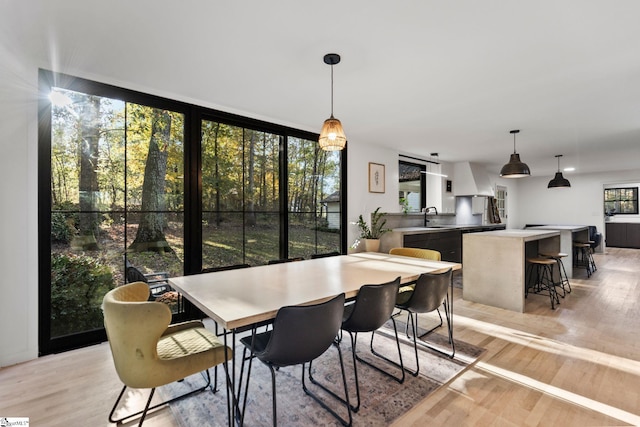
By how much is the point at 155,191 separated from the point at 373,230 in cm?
321

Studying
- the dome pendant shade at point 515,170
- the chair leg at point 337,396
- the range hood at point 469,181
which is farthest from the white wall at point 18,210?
the range hood at point 469,181

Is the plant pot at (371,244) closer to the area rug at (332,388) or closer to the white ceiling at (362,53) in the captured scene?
the white ceiling at (362,53)

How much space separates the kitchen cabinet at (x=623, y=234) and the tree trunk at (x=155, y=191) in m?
12.2

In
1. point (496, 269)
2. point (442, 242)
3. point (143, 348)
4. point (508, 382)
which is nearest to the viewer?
point (143, 348)

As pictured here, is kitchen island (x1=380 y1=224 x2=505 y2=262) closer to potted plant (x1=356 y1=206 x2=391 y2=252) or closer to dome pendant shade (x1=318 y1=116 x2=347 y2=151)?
potted plant (x1=356 y1=206 x2=391 y2=252)

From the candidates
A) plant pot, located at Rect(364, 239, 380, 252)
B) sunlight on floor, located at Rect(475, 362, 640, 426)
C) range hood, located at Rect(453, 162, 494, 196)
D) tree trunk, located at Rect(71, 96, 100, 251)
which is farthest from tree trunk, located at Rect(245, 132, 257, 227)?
range hood, located at Rect(453, 162, 494, 196)

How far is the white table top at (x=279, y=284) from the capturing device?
1395 mm

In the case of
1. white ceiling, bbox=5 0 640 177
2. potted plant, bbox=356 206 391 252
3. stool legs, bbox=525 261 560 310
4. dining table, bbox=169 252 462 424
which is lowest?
stool legs, bbox=525 261 560 310

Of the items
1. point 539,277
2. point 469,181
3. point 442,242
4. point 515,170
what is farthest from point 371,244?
point 469,181

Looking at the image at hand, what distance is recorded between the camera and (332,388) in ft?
6.48

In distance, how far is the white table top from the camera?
1395 mm

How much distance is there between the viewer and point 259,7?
1.74 meters

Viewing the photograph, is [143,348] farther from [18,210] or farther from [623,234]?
[623,234]

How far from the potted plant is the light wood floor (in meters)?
1.60
